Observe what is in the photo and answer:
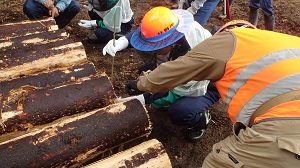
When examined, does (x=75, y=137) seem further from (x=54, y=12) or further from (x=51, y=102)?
(x=54, y=12)

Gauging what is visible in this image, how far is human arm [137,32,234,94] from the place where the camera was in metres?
2.21

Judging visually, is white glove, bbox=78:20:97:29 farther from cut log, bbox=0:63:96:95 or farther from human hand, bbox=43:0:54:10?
cut log, bbox=0:63:96:95

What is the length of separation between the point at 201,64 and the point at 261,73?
0.43 metres

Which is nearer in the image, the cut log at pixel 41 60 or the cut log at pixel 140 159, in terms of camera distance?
the cut log at pixel 140 159

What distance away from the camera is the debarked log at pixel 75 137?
91.4 inches

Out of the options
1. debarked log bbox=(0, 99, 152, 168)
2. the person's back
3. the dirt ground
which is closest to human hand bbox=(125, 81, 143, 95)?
the dirt ground

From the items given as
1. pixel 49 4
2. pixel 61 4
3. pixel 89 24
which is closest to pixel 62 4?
pixel 61 4

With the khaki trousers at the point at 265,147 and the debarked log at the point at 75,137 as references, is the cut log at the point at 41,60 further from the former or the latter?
the khaki trousers at the point at 265,147

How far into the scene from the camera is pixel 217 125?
4.04 m

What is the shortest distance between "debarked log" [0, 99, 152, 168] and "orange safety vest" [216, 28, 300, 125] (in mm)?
935

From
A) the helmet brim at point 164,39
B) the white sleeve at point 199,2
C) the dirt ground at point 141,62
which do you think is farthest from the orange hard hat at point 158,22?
the white sleeve at point 199,2

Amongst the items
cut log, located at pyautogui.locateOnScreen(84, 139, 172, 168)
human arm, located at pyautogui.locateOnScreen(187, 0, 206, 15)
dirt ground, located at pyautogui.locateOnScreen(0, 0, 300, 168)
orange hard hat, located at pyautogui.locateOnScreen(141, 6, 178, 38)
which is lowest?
dirt ground, located at pyautogui.locateOnScreen(0, 0, 300, 168)

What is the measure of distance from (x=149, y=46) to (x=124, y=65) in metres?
2.01

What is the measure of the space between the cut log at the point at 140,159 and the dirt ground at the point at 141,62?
1005mm
